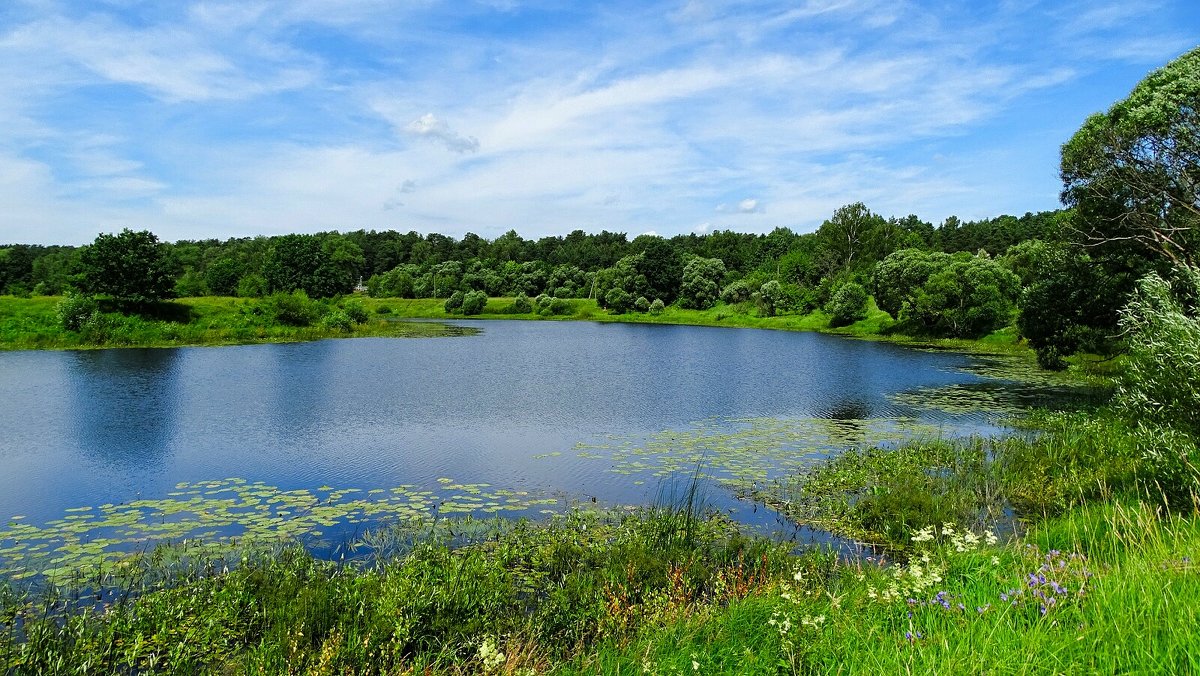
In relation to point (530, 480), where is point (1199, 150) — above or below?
above

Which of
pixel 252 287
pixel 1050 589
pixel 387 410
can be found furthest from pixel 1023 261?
pixel 252 287

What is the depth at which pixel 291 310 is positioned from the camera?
73.3 meters

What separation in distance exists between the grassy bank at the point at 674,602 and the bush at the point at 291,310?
6641 cm

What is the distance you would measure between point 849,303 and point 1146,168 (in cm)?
5806

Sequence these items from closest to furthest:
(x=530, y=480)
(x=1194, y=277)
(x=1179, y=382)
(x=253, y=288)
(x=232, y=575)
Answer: (x=232, y=575), (x=1179, y=382), (x=1194, y=277), (x=530, y=480), (x=253, y=288)

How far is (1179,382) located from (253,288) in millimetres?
110156

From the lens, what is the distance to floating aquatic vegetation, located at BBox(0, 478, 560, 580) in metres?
12.6

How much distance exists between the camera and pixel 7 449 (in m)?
20.8

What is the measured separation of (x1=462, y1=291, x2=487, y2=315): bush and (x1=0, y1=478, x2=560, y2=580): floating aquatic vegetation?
101 m

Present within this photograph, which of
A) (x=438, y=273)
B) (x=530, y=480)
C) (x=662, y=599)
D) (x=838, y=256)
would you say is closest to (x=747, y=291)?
(x=838, y=256)

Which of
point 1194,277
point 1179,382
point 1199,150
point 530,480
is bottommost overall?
point 530,480

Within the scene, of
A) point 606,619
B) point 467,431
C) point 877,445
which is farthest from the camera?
point 467,431

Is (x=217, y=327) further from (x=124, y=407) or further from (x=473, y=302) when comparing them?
(x=473, y=302)

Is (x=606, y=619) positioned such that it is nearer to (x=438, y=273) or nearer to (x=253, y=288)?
(x=253, y=288)
